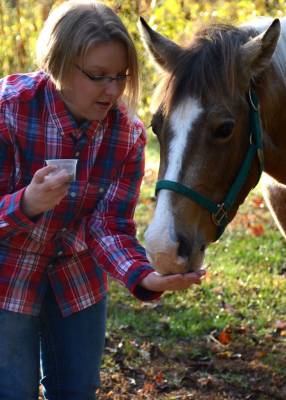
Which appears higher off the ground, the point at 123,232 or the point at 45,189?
the point at 45,189

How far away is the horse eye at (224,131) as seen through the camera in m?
2.45

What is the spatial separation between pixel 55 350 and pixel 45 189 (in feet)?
2.52

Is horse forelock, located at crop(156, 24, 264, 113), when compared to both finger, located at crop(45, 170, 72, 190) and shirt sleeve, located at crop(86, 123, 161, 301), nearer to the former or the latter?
shirt sleeve, located at crop(86, 123, 161, 301)

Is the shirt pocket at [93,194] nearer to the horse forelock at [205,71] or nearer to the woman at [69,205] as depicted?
the woman at [69,205]

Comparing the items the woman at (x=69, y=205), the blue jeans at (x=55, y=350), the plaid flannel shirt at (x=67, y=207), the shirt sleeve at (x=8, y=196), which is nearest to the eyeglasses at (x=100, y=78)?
the woman at (x=69, y=205)

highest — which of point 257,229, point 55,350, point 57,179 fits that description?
point 57,179

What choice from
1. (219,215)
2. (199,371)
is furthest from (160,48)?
(199,371)

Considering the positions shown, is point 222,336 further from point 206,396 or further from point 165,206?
point 165,206

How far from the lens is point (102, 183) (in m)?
2.64

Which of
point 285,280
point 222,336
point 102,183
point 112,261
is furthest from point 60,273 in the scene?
point 285,280

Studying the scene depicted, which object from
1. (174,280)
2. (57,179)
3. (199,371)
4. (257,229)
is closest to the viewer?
(57,179)

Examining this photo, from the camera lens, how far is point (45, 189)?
2.19 metres

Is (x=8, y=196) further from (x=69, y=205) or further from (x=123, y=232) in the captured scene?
(x=123, y=232)

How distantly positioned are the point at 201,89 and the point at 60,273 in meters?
0.85
